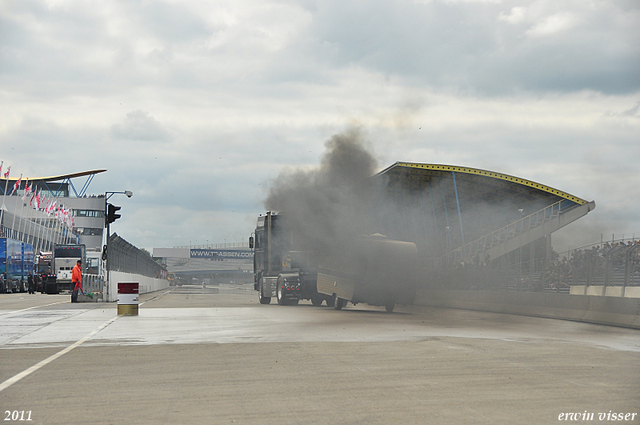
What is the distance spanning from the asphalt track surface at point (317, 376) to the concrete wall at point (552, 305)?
2838mm

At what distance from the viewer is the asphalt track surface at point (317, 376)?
6.66 metres

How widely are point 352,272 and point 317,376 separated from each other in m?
16.0

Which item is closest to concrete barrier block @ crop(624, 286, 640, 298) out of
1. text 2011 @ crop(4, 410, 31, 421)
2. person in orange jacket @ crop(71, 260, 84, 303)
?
text 2011 @ crop(4, 410, 31, 421)

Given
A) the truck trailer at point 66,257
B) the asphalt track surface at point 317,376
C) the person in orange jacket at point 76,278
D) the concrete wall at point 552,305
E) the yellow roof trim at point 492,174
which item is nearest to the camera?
the asphalt track surface at point 317,376

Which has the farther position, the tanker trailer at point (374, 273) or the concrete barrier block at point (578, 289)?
the tanker trailer at point (374, 273)

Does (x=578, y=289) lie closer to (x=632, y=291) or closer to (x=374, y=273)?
(x=632, y=291)

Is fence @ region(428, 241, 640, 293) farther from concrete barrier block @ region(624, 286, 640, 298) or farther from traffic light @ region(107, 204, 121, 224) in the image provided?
traffic light @ region(107, 204, 121, 224)

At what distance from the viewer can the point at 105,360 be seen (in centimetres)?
1077

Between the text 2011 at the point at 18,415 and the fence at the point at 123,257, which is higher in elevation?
the fence at the point at 123,257

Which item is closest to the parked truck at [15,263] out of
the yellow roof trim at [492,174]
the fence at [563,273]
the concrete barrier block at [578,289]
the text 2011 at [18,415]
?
the yellow roof trim at [492,174]

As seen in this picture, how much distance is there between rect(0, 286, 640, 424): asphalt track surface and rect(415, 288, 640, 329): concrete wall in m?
2.84

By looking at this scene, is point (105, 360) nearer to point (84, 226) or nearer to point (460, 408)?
point (460, 408)

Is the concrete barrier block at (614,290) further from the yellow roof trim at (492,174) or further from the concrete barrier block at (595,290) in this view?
the yellow roof trim at (492,174)

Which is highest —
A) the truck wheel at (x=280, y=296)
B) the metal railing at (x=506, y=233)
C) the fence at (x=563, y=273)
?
the metal railing at (x=506, y=233)
